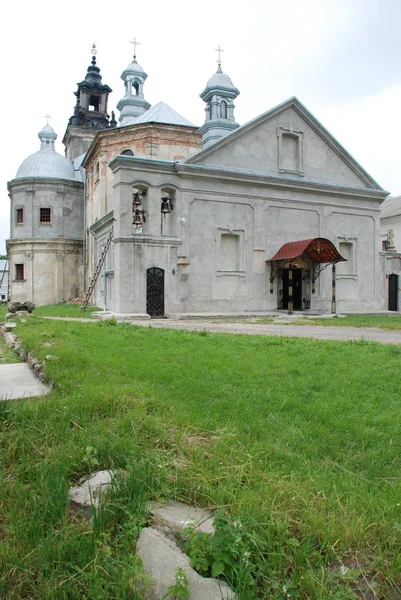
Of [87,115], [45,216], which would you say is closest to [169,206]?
[45,216]

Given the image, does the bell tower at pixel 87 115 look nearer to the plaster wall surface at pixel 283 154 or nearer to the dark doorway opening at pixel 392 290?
the plaster wall surface at pixel 283 154

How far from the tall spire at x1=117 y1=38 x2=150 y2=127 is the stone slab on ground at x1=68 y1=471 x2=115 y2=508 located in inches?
1638

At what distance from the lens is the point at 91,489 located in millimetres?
2959

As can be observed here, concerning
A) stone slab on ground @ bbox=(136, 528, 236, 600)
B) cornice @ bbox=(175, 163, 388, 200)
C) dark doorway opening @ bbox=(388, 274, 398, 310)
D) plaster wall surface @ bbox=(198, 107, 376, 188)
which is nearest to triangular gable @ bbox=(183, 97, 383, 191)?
plaster wall surface @ bbox=(198, 107, 376, 188)

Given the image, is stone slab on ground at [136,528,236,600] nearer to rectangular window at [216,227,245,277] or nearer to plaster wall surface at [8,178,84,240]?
rectangular window at [216,227,245,277]

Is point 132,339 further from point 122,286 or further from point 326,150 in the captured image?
point 326,150

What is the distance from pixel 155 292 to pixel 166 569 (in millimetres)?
20576

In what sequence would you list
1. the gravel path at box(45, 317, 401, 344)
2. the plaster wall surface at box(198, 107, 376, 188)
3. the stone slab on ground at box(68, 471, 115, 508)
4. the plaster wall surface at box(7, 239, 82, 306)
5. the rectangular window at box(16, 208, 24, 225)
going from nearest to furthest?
the stone slab on ground at box(68, 471, 115, 508), the gravel path at box(45, 317, 401, 344), the plaster wall surface at box(198, 107, 376, 188), the plaster wall surface at box(7, 239, 82, 306), the rectangular window at box(16, 208, 24, 225)

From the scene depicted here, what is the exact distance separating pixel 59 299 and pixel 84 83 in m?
26.3

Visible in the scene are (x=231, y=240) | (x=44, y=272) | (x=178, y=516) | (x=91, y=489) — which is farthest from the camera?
(x=44, y=272)

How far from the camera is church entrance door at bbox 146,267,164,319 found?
74.0 feet

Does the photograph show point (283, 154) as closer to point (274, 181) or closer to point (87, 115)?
point (274, 181)

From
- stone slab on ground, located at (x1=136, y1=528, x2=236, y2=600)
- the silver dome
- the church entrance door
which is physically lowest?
stone slab on ground, located at (x1=136, y1=528, x2=236, y2=600)

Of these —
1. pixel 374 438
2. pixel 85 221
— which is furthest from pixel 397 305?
pixel 374 438
